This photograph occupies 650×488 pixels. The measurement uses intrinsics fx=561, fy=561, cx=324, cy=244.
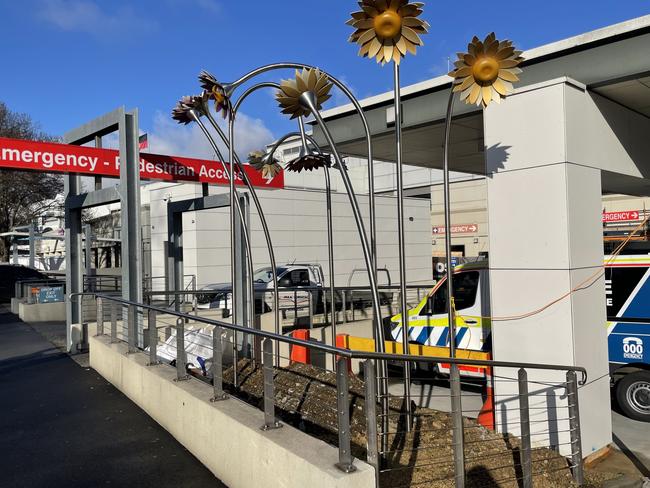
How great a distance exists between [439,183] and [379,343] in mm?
39052

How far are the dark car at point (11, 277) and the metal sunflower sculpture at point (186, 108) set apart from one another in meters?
18.5

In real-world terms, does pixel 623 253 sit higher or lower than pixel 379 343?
higher

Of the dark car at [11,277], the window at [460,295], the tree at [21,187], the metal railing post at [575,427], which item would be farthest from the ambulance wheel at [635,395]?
the tree at [21,187]

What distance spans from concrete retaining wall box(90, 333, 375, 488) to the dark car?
19740 millimetres

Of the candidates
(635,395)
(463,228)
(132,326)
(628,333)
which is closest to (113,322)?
(132,326)

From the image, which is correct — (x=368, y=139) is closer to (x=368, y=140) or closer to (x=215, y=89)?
(x=368, y=140)

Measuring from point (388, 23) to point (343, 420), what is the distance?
3376mm

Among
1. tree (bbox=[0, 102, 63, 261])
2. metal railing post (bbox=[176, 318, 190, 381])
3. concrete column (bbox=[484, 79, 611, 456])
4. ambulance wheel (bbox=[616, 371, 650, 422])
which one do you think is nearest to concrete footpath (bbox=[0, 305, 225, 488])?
metal railing post (bbox=[176, 318, 190, 381])

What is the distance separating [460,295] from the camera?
346 inches

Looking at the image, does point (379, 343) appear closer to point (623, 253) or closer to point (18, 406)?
point (623, 253)

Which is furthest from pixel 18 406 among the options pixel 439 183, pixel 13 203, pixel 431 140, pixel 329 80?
pixel 439 183

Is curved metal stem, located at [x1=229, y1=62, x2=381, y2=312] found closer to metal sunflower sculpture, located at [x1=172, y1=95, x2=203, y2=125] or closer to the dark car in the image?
metal sunflower sculpture, located at [x1=172, y1=95, x2=203, y2=125]

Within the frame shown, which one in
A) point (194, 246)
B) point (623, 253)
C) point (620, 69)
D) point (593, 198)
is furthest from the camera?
point (194, 246)

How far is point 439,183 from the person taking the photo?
142ft
